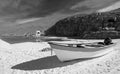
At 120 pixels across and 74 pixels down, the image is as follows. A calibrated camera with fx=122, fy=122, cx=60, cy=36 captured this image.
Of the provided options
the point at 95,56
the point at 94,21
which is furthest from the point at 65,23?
the point at 95,56

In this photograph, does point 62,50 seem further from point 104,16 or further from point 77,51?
point 104,16

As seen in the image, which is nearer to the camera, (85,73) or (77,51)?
(85,73)

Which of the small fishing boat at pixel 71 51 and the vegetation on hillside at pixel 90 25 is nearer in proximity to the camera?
the small fishing boat at pixel 71 51

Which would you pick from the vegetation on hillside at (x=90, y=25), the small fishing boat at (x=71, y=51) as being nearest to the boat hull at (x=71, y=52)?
the small fishing boat at (x=71, y=51)

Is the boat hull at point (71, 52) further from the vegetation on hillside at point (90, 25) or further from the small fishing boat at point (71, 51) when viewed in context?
the vegetation on hillside at point (90, 25)

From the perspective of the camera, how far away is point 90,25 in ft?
296

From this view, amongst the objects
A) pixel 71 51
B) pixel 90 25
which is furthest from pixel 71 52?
pixel 90 25

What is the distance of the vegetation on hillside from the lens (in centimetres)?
7519

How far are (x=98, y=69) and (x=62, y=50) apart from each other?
3.04 meters

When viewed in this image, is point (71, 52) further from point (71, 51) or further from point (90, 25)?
point (90, 25)

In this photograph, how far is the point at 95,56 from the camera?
446 inches

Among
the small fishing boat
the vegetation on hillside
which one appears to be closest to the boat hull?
the small fishing boat

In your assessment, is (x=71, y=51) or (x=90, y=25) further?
(x=90, y=25)

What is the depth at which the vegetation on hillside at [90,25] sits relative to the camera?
75188 mm
